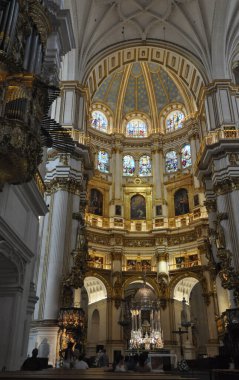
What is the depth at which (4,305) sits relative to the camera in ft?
31.7

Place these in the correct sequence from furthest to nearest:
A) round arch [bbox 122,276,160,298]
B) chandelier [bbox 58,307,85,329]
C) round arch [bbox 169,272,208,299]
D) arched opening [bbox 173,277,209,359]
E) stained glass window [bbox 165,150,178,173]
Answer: stained glass window [bbox 165,150,178,173] < round arch [bbox 122,276,160,298] < arched opening [bbox 173,277,209,359] < round arch [bbox 169,272,208,299] < chandelier [bbox 58,307,85,329]

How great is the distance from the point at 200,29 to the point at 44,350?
21333 mm

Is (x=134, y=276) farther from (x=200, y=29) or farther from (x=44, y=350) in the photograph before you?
(x=200, y=29)

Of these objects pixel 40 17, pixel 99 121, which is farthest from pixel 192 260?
pixel 40 17

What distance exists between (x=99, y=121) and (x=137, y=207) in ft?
28.2

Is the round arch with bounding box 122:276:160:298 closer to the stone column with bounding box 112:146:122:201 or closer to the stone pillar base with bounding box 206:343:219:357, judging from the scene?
the stone pillar base with bounding box 206:343:219:357

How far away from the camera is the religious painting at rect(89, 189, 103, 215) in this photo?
29.7m

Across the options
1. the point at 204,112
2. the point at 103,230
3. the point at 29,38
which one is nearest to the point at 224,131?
the point at 204,112

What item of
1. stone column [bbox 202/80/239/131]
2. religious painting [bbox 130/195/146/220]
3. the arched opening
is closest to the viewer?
stone column [bbox 202/80/239/131]

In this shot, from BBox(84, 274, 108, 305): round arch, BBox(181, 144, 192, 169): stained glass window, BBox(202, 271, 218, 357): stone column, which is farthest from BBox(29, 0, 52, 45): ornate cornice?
BBox(181, 144, 192, 169): stained glass window

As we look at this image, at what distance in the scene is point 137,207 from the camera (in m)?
31.0

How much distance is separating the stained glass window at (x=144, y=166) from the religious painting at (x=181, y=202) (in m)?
3.39

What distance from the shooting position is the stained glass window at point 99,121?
3309 centimetres

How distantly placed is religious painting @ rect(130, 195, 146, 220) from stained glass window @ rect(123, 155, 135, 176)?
235 cm
